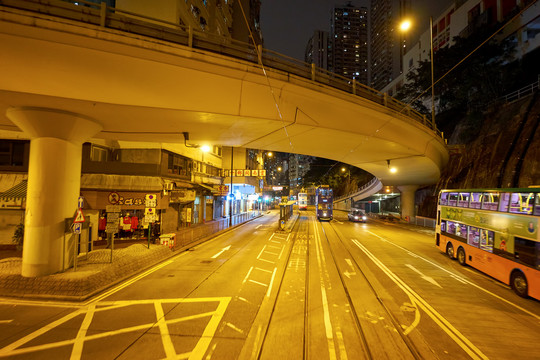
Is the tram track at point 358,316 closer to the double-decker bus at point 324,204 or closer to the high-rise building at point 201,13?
the high-rise building at point 201,13

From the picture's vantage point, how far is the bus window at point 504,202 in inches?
376

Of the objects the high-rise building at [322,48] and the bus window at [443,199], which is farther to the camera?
the high-rise building at [322,48]

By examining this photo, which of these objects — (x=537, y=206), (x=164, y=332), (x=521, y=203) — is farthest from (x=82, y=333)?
(x=521, y=203)

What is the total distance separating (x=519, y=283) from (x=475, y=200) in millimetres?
4013

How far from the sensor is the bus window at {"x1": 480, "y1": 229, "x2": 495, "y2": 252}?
10305 millimetres

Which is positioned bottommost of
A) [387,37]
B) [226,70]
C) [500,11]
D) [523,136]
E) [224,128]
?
[224,128]

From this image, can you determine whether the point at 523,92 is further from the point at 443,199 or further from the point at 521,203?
the point at 521,203

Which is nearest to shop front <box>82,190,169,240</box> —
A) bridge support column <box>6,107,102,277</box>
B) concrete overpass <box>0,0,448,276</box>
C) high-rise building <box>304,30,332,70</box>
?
concrete overpass <box>0,0,448,276</box>

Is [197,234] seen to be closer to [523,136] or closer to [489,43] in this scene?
[523,136]

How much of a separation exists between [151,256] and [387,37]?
452 ft

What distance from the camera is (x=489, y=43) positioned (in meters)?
32.7

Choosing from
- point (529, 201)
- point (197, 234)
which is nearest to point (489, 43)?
point (529, 201)

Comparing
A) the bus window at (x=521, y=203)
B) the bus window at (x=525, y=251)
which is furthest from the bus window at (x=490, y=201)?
the bus window at (x=525, y=251)

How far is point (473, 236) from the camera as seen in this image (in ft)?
37.9
